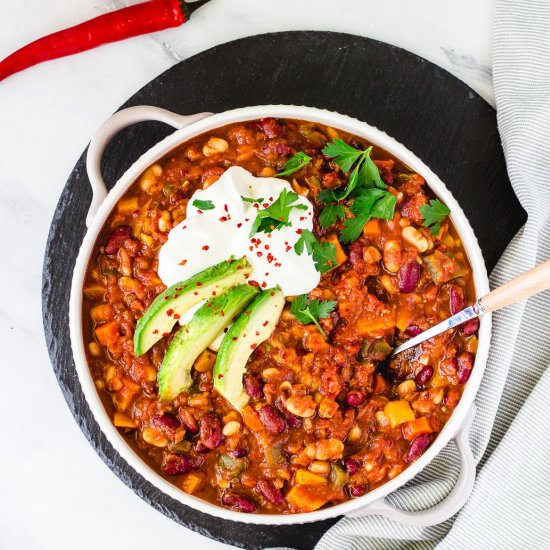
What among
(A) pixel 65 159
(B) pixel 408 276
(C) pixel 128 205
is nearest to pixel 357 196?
(B) pixel 408 276

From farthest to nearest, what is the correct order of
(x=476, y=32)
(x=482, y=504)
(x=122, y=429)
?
(x=476, y=32) < (x=482, y=504) < (x=122, y=429)

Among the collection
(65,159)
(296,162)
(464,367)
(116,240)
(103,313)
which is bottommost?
(464,367)

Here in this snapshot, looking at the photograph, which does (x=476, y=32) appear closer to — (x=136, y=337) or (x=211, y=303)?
(x=211, y=303)

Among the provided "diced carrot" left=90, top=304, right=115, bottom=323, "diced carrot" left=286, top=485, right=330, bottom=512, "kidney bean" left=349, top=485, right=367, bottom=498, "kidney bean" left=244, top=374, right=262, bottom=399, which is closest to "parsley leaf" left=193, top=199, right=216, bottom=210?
"diced carrot" left=90, top=304, right=115, bottom=323

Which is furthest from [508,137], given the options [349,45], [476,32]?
[349,45]

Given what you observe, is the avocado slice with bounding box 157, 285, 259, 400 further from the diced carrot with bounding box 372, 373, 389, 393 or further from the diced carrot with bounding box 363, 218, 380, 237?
the diced carrot with bounding box 372, 373, 389, 393

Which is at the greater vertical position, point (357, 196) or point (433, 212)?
point (357, 196)

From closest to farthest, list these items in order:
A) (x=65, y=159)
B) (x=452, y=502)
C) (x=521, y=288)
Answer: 1. (x=521, y=288)
2. (x=452, y=502)
3. (x=65, y=159)

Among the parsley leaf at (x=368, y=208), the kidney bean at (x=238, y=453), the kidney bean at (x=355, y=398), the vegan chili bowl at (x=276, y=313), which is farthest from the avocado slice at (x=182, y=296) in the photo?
the kidney bean at (x=355, y=398)

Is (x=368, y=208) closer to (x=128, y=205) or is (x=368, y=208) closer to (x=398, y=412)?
(x=398, y=412)
